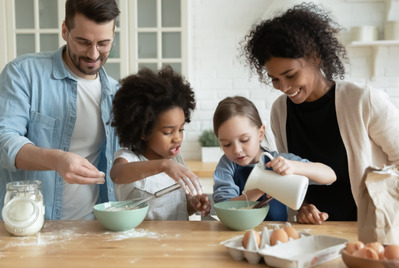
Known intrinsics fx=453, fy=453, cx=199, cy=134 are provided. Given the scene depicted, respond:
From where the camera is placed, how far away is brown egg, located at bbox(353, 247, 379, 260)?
3.25ft

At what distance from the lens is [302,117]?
1768 millimetres

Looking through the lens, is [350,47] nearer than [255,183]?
No

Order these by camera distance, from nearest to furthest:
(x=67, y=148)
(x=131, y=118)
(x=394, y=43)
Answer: (x=131, y=118) → (x=67, y=148) → (x=394, y=43)

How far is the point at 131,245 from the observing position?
127cm

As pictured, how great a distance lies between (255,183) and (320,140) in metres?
0.48

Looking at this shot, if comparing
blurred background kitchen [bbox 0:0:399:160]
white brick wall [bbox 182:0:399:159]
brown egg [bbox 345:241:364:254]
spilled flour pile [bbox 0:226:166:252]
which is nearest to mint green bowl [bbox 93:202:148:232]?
spilled flour pile [bbox 0:226:166:252]

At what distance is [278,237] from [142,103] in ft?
2.64

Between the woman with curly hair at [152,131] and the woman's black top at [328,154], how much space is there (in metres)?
0.44

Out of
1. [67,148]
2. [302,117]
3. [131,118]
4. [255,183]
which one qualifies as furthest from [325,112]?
[67,148]

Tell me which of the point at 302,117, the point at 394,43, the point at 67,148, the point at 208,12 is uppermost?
the point at 208,12

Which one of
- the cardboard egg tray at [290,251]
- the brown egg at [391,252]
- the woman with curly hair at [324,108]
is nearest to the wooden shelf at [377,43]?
the woman with curly hair at [324,108]

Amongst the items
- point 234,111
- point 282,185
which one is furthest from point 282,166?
point 234,111

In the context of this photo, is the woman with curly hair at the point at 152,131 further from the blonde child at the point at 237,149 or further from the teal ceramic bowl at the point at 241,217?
the teal ceramic bowl at the point at 241,217

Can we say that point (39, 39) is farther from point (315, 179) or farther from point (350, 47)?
point (315, 179)
